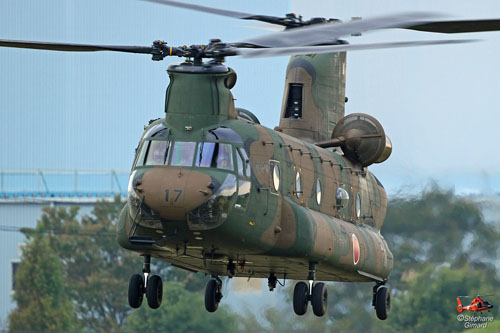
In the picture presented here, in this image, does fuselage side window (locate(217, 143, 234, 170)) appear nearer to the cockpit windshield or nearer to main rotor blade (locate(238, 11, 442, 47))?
the cockpit windshield

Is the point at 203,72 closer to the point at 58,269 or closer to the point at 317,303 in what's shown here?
the point at 317,303

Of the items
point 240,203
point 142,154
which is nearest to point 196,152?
point 142,154

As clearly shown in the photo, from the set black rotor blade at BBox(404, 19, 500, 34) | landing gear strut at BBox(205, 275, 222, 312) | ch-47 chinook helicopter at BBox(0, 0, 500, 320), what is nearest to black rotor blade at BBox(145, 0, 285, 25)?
ch-47 chinook helicopter at BBox(0, 0, 500, 320)

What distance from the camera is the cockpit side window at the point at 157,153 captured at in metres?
22.6

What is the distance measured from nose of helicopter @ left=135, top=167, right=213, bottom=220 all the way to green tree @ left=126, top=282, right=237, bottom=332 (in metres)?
19.1

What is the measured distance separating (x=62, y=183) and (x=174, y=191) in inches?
1753

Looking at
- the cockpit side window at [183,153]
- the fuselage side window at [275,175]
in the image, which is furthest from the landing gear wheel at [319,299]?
the cockpit side window at [183,153]

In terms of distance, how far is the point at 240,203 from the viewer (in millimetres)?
22734

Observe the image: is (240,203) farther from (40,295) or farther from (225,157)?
(40,295)

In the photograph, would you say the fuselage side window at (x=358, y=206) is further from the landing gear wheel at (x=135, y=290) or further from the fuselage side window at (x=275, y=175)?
the landing gear wheel at (x=135, y=290)

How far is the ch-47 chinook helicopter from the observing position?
22016 mm

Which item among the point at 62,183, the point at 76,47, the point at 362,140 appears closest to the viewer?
the point at 76,47

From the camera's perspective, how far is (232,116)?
2372 cm

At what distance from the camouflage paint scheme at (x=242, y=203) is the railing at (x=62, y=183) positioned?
32.3 metres
